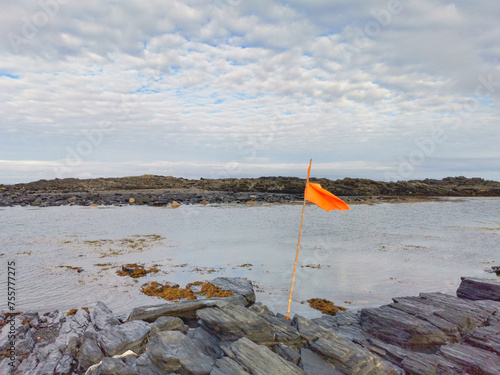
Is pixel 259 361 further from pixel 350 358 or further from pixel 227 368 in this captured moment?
pixel 350 358

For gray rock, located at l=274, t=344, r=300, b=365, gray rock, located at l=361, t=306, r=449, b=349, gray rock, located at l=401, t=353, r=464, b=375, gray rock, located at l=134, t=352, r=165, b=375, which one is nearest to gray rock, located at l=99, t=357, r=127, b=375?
gray rock, located at l=134, t=352, r=165, b=375

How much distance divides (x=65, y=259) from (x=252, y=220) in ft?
55.6

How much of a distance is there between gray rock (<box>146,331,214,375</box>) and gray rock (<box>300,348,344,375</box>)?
179 cm

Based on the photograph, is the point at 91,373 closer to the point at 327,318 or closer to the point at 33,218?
the point at 327,318

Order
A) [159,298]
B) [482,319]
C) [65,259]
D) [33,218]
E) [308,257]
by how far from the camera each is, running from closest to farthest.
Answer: [482,319] < [159,298] < [65,259] < [308,257] < [33,218]

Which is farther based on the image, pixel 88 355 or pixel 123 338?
pixel 123 338

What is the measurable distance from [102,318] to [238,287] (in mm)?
3968

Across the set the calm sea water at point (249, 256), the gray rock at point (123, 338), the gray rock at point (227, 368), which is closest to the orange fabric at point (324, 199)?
the calm sea water at point (249, 256)

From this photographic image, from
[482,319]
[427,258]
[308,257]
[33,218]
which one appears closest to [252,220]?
[308,257]

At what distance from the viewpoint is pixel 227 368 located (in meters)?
5.34

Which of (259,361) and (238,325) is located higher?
(238,325)

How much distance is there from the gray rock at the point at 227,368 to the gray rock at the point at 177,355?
148 mm

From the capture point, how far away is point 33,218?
27672mm

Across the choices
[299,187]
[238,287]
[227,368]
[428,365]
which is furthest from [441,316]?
[299,187]
